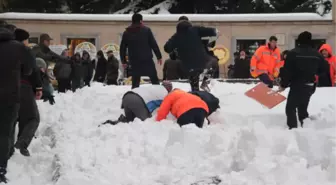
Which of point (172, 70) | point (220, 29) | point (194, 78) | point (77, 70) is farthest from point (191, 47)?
point (220, 29)

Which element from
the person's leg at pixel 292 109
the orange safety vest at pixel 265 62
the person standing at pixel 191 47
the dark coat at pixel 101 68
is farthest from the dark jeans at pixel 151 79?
the dark coat at pixel 101 68

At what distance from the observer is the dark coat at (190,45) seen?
9.71 m

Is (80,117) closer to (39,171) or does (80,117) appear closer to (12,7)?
(39,171)

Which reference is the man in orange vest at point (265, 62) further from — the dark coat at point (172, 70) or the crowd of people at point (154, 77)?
the dark coat at point (172, 70)

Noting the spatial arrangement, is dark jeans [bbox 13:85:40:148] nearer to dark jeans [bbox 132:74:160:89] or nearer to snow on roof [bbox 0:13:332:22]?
dark jeans [bbox 132:74:160:89]

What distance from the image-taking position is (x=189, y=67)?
387 inches

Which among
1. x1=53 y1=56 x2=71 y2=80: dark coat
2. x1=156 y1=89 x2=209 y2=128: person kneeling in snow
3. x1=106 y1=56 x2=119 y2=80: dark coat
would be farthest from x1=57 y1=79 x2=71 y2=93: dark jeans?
x1=156 y1=89 x2=209 y2=128: person kneeling in snow

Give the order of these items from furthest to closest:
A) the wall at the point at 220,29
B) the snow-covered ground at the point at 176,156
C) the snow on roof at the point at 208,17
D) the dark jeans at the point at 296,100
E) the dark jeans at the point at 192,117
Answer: the snow on roof at the point at 208,17, the wall at the point at 220,29, the dark jeans at the point at 296,100, the dark jeans at the point at 192,117, the snow-covered ground at the point at 176,156

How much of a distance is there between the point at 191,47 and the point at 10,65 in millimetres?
4300

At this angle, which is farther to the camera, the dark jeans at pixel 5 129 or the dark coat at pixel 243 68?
the dark coat at pixel 243 68

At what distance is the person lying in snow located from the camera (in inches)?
334

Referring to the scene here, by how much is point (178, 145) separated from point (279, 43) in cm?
1543

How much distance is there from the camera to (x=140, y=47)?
10148mm

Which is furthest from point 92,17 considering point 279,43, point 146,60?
point 146,60
